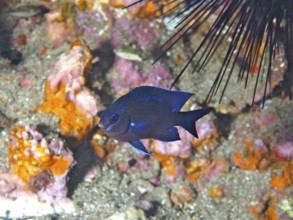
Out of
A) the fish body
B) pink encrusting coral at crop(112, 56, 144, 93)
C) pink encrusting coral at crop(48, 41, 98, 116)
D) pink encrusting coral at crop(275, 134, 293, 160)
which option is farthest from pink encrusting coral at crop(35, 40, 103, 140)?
pink encrusting coral at crop(275, 134, 293, 160)

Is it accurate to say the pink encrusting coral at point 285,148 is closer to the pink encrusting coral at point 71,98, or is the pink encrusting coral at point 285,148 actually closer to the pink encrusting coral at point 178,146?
the pink encrusting coral at point 178,146

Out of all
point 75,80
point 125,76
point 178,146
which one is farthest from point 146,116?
point 125,76

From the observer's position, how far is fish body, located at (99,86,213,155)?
2320 mm

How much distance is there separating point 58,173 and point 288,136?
2631 millimetres

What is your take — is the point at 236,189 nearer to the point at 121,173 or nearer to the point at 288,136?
the point at 288,136

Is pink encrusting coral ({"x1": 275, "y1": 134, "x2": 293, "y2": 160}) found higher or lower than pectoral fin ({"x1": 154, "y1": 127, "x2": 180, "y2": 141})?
lower

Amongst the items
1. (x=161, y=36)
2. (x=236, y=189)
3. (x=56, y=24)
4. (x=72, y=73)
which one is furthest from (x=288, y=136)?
(x=56, y=24)

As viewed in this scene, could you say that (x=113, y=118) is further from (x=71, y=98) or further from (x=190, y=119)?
(x=71, y=98)

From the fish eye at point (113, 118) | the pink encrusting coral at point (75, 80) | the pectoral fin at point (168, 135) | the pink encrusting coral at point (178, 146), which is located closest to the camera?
the fish eye at point (113, 118)

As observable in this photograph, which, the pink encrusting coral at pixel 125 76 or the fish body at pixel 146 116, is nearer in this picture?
the fish body at pixel 146 116

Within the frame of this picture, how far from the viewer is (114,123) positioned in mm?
2311

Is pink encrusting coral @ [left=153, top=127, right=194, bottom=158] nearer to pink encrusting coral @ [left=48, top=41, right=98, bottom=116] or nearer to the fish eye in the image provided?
pink encrusting coral @ [left=48, top=41, right=98, bottom=116]

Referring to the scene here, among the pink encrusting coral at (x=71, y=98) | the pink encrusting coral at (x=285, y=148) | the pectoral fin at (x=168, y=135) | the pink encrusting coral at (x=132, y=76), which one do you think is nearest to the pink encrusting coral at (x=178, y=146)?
the pink encrusting coral at (x=132, y=76)

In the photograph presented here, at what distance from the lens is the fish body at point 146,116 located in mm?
2320
